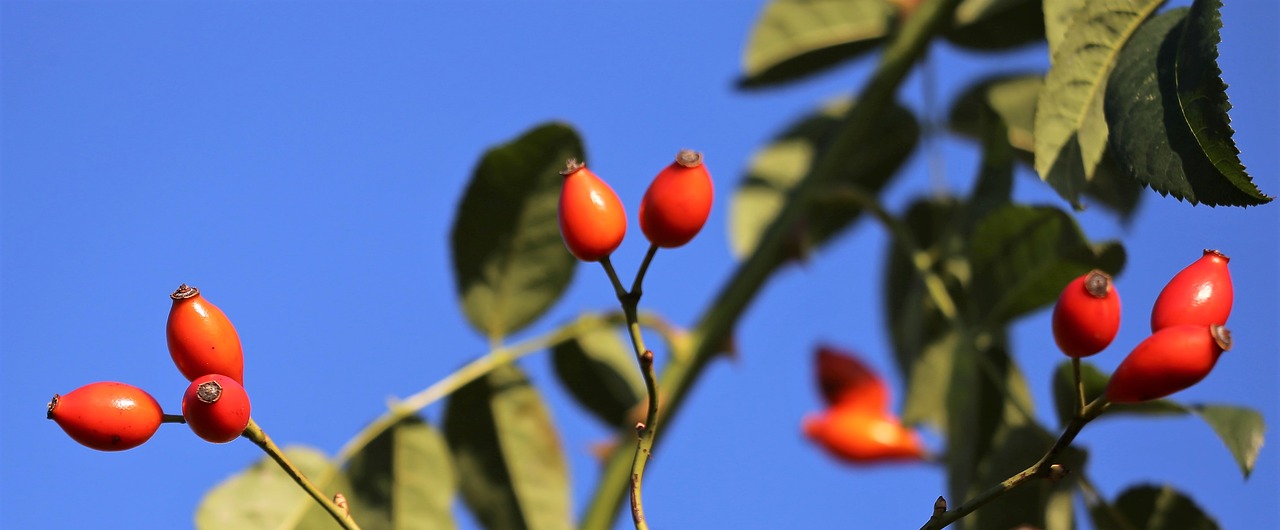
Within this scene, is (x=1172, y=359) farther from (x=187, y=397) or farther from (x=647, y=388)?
(x=187, y=397)

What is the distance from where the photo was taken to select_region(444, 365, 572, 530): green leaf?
2049 mm

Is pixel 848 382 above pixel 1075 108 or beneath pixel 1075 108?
beneath

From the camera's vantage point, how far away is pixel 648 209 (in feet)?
4.43

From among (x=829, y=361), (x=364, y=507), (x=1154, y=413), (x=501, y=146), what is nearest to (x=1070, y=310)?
(x=1154, y=413)

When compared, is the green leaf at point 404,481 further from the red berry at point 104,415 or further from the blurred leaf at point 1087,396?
the blurred leaf at point 1087,396

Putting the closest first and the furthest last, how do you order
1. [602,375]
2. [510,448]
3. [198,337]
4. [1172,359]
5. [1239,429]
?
[1172,359] < [198,337] < [1239,429] < [510,448] < [602,375]

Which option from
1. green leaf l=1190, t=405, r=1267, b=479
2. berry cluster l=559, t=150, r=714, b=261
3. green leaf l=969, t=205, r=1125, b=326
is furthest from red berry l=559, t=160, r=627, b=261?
green leaf l=1190, t=405, r=1267, b=479

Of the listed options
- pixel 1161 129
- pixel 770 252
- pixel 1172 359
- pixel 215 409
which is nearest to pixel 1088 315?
pixel 1172 359

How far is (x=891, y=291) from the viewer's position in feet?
9.00

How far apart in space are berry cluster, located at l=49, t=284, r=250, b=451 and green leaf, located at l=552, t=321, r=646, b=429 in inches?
39.6

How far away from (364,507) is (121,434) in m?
0.76

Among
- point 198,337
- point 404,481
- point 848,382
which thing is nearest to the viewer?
point 198,337

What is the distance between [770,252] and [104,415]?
113cm

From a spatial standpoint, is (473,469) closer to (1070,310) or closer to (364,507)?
(364,507)
